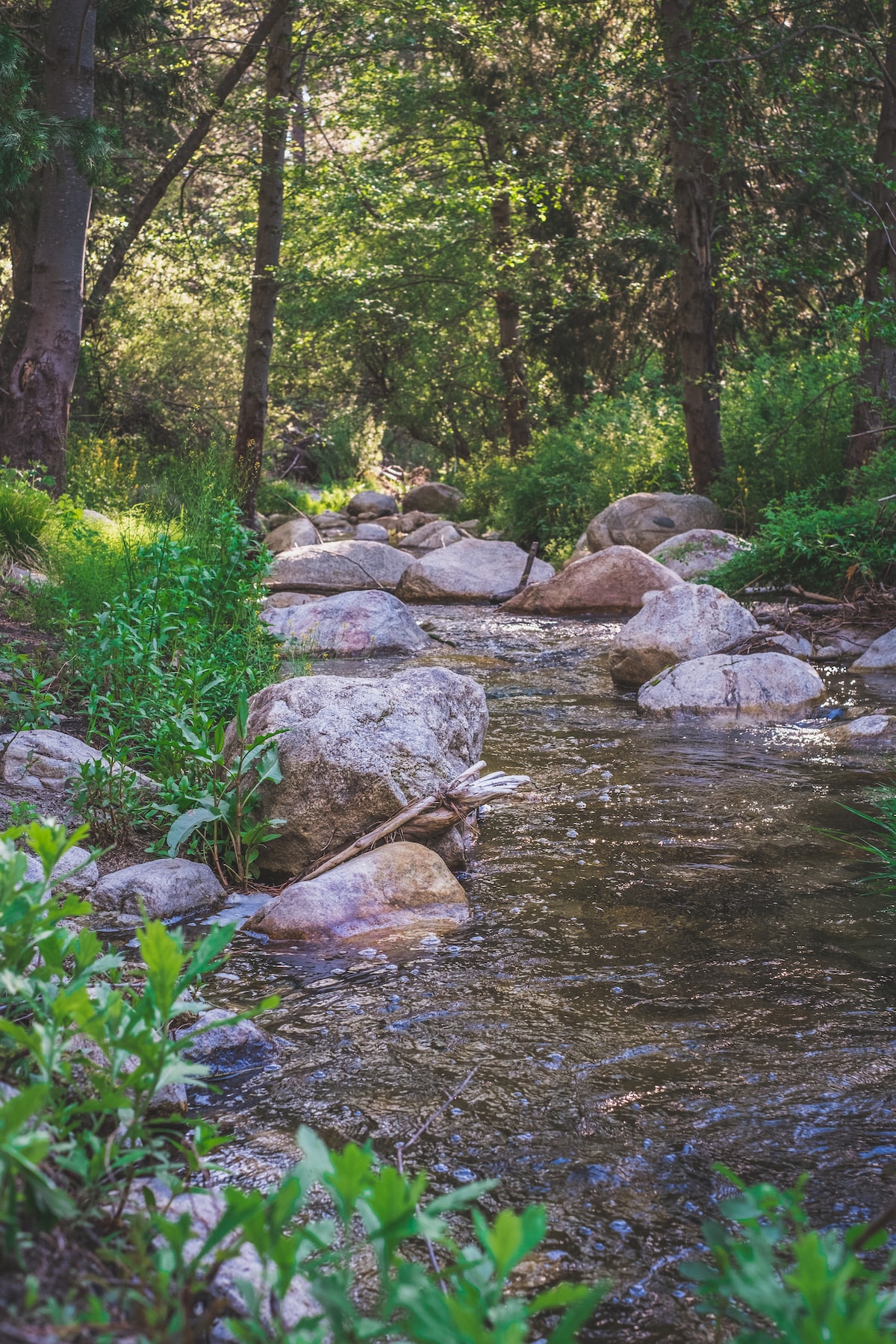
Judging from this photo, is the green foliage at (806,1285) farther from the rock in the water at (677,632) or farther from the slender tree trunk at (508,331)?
the slender tree trunk at (508,331)

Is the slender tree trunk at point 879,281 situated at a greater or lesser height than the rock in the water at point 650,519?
greater

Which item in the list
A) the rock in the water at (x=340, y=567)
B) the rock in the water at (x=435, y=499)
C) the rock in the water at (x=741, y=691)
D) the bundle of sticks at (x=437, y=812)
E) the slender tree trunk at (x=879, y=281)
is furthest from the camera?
the rock in the water at (x=435, y=499)

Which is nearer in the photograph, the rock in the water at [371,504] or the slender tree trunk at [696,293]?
the slender tree trunk at [696,293]

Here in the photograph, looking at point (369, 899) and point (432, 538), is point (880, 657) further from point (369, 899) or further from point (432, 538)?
point (432, 538)

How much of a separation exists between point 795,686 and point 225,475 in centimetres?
604

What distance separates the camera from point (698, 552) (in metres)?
13.5

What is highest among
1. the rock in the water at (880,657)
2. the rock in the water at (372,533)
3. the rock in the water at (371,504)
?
the rock in the water at (371,504)

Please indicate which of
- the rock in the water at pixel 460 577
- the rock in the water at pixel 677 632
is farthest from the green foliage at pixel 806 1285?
the rock in the water at pixel 460 577

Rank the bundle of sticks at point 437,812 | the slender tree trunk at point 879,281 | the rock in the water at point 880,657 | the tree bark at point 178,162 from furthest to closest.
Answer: the tree bark at point 178,162 < the slender tree trunk at point 879,281 < the rock in the water at point 880,657 < the bundle of sticks at point 437,812

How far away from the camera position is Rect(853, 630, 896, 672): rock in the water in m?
9.13

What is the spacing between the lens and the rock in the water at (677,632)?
9.17 meters

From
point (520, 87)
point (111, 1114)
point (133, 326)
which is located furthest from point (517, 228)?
point (111, 1114)

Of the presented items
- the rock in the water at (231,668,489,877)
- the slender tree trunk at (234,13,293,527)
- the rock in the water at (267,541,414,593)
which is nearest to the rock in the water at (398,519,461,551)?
the rock in the water at (267,541,414,593)

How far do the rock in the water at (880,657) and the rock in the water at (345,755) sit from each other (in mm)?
5059
